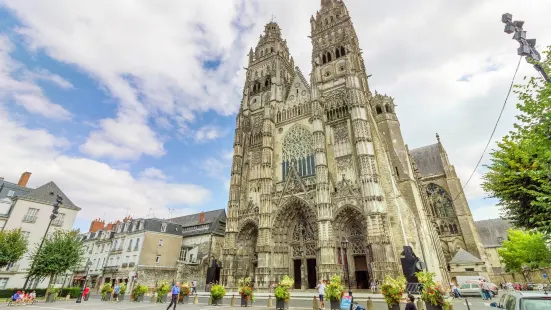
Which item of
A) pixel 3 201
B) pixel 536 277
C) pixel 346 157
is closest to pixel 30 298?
pixel 3 201

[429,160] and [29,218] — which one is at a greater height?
[429,160]

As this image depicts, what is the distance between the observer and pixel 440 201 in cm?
3450

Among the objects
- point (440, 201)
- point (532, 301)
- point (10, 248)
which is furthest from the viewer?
point (440, 201)

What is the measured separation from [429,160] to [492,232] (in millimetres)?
18113

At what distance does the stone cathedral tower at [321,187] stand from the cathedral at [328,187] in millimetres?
100

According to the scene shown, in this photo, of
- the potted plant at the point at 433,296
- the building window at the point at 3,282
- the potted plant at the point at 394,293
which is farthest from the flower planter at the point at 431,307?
the building window at the point at 3,282

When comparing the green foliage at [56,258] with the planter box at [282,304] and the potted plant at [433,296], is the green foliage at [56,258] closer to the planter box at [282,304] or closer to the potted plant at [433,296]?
the planter box at [282,304]

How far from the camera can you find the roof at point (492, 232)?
4094 cm

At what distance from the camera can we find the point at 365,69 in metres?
34.9

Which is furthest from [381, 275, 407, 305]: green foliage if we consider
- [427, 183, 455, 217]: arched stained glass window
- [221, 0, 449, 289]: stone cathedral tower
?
[427, 183, 455, 217]: arched stained glass window

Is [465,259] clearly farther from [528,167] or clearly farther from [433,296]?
[433,296]

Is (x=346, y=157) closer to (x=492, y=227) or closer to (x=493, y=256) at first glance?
(x=493, y=256)

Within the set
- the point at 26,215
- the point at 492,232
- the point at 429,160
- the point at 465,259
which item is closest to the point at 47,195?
the point at 26,215

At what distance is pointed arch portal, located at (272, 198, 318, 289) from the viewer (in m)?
22.4
